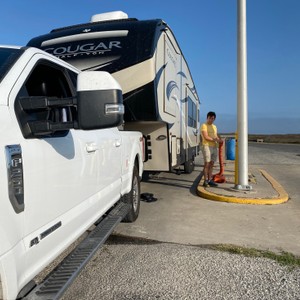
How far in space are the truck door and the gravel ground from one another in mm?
736

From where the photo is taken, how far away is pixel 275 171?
12969mm

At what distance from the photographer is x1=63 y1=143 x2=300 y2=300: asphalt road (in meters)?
3.59

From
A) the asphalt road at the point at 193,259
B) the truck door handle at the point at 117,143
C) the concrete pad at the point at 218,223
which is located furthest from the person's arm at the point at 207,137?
the truck door handle at the point at 117,143

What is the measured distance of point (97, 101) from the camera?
92.9 inches

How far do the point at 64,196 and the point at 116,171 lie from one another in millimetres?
1723

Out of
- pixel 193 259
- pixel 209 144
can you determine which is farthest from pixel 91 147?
pixel 209 144

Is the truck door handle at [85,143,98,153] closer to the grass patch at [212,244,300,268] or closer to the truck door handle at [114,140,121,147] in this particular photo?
the truck door handle at [114,140,121,147]

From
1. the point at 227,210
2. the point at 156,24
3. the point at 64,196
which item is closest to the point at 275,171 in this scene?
the point at 227,210

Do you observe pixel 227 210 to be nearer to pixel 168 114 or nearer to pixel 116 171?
pixel 168 114

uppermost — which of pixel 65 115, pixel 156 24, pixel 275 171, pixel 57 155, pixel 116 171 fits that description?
pixel 156 24

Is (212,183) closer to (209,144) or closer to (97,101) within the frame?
(209,144)

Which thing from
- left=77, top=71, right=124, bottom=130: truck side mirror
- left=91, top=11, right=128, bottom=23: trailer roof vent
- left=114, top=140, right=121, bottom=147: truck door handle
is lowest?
left=114, top=140, right=121, bottom=147: truck door handle

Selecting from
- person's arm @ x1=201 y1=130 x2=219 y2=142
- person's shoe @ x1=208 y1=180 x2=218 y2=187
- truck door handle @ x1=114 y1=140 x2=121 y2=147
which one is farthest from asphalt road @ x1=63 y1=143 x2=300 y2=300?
person's arm @ x1=201 y1=130 x2=219 y2=142

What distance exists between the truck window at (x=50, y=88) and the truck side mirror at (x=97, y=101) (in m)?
0.40
